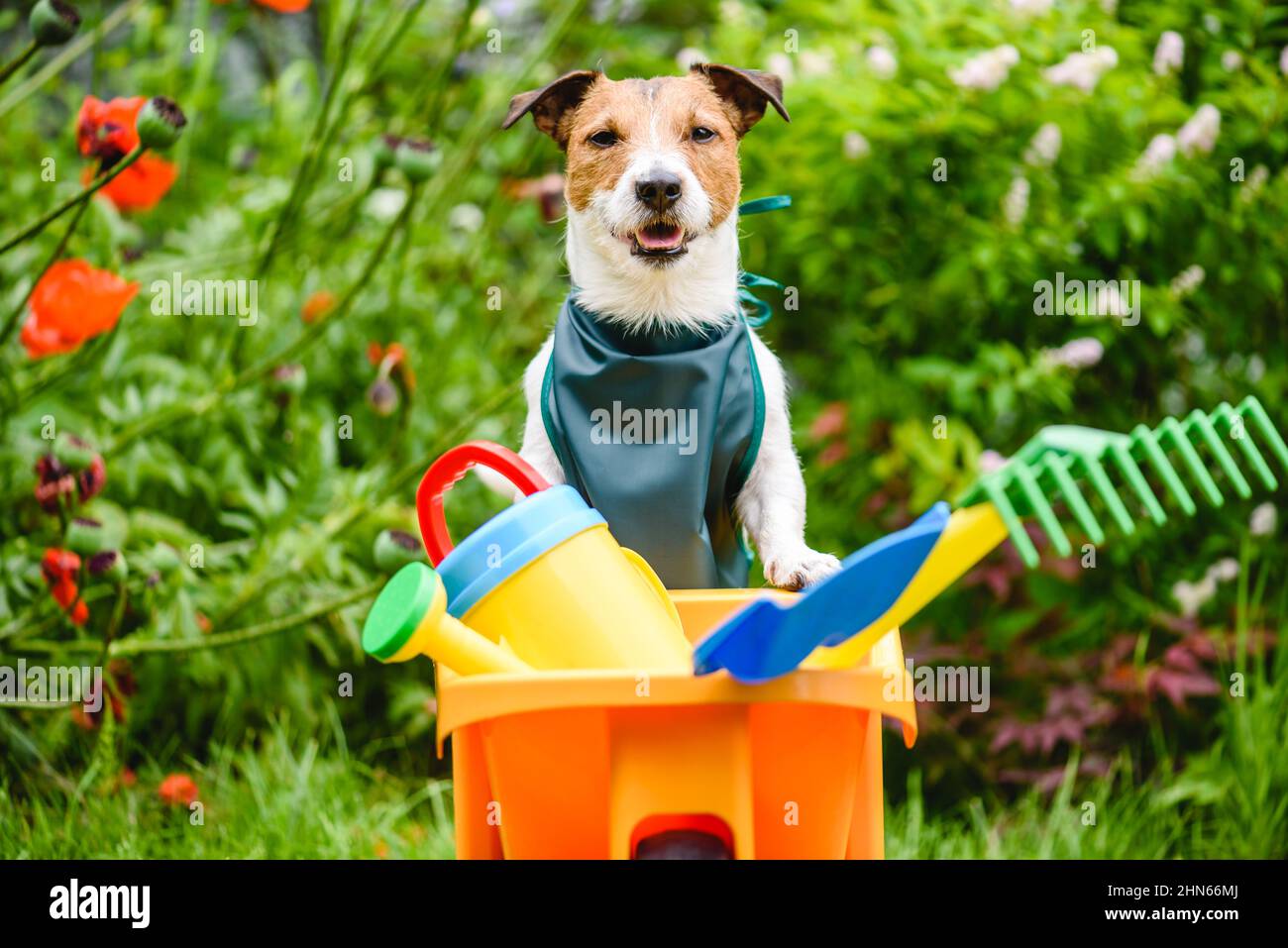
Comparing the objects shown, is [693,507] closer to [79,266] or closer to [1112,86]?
[79,266]

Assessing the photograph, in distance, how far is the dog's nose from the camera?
1966 millimetres

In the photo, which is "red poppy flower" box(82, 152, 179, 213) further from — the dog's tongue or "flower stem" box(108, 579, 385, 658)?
the dog's tongue

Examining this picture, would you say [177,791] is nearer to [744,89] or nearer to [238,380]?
[238,380]

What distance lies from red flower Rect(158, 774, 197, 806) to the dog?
1.02 meters

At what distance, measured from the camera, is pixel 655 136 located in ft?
6.81

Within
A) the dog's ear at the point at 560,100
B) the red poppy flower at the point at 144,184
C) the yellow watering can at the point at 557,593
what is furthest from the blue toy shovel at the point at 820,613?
the red poppy flower at the point at 144,184

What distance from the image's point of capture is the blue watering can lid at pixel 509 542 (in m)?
1.63

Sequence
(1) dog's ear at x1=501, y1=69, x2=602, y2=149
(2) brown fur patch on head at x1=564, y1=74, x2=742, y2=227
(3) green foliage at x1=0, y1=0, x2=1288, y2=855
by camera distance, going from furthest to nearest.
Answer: (3) green foliage at x1=0, y1=0, x2=1288, y2=855, (1) dog's ear at x1=501, y1=69, x2=602, y2=149, (2) brown fur patch on head at x1=564, y1=74, x2=742, y2=227

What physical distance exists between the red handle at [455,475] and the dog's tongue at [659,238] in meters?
0.40

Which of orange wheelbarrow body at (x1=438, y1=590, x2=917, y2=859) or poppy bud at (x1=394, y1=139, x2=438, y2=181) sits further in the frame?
poppy bud at (x1=394, y1=139, x2=438, y2=181)

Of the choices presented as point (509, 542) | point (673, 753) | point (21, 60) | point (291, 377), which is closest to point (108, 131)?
point (21, 60)

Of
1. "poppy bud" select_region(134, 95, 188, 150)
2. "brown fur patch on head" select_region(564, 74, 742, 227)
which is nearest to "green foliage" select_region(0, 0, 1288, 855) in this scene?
"poppy bud" select_region(134, 95, 188, 150)

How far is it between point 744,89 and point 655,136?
0.24 metres

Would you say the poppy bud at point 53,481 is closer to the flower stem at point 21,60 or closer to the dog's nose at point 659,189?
the flower stem at point 21,60
